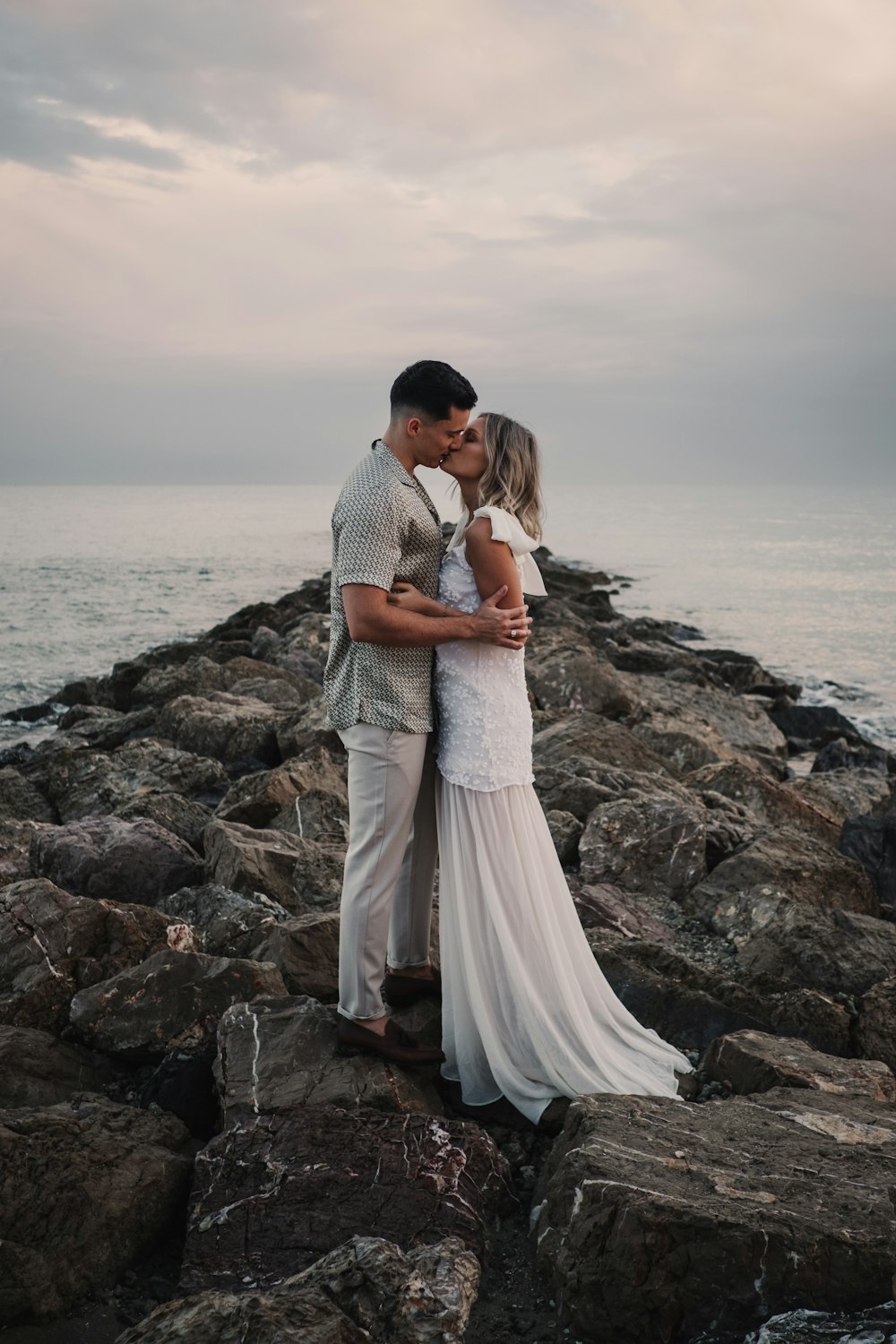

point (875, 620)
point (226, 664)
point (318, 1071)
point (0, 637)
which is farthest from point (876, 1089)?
point (875, 620)

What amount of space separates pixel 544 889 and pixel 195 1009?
4.80 feet

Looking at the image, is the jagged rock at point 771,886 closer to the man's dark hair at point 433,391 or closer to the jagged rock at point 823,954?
the jagged rock at point 823,954

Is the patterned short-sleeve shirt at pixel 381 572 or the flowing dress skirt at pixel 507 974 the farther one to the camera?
the flowing dress skirt at pixel 507 974

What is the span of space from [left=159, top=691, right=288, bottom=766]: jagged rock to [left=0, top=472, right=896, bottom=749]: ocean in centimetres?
472

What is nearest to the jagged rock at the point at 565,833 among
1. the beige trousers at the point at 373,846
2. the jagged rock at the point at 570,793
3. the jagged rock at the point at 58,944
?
the jagged rock at the point at 570,793

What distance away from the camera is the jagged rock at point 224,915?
5.32 meters

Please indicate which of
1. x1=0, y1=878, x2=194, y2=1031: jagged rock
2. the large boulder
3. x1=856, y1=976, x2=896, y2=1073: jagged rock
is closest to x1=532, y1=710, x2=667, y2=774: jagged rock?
the large boulder

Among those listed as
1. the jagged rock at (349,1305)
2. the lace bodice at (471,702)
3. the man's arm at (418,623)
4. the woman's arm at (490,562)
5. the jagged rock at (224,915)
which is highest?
the woman's arm at (490,562)

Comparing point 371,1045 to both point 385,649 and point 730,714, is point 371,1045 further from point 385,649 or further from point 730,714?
point 730,714

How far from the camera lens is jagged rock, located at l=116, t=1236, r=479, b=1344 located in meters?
2.56

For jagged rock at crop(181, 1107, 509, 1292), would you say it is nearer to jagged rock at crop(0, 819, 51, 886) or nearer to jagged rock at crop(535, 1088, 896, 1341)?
jagged rock at crop(535, 1088, 896, 1341)

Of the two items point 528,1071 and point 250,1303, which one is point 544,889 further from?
point 250,1303

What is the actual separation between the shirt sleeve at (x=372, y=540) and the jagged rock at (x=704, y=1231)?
193 cm

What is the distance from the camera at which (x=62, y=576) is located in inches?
1471
